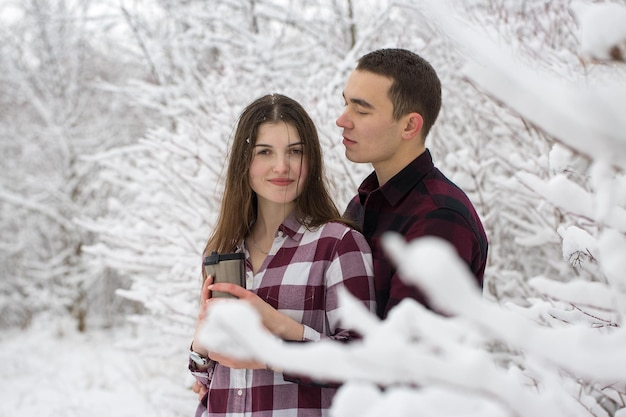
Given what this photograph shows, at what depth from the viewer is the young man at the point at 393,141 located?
1615mm

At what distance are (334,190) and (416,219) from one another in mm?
1693

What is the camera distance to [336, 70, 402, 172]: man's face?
1.78 meters

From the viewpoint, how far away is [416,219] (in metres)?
1.52

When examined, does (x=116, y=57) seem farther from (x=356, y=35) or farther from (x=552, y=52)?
(x=552, y=52)

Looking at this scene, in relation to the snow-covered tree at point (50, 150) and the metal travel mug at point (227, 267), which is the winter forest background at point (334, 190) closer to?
the snow-covered tree at point (50, 150)

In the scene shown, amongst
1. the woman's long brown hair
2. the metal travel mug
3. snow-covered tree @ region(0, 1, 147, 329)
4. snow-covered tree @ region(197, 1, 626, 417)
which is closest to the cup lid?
the metal travel mug

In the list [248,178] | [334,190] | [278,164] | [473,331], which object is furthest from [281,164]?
[334,190]

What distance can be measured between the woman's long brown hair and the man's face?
0.44 feet

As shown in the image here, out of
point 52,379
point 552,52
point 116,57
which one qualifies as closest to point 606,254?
point 552,52

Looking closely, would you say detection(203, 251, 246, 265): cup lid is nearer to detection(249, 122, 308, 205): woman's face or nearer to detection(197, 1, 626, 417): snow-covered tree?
detection(249, 122, 308, 205): woman's face

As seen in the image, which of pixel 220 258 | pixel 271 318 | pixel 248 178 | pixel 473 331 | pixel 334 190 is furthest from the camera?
pixel 334 190

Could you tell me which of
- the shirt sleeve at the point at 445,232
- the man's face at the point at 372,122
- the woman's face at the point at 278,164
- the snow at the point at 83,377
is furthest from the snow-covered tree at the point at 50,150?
the shirt sleeve at the point at 445,232

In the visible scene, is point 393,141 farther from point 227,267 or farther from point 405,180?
point 227,267

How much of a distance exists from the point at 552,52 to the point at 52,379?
22.0ft
